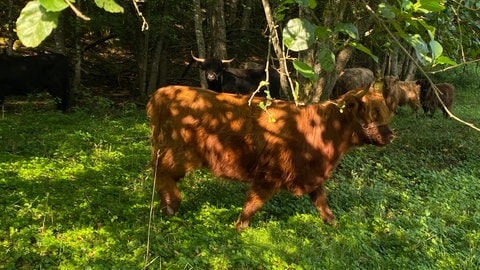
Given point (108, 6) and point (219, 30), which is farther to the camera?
point (219, 30)

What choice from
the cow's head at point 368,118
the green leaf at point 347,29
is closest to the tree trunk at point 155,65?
the cow's head at point 368,118

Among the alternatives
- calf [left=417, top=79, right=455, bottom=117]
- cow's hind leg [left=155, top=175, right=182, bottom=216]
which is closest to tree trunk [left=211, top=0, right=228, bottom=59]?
calf [left=417, top=79, right=455, bottom=117]

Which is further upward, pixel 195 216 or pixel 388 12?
pixel 388 12

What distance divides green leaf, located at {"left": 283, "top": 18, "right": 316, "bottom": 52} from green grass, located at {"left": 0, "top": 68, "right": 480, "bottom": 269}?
290 centimetres

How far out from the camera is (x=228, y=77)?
1216cm

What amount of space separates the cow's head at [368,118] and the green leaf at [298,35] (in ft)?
12.7

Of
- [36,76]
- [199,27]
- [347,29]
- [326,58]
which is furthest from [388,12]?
[36,76]

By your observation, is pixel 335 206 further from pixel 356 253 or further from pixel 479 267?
pixel 479 267

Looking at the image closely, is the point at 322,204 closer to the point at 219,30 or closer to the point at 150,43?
the point at 219,30

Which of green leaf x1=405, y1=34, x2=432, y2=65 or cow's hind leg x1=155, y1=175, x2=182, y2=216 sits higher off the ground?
green leaf x1=405, y1=34, x2=432, y2=65

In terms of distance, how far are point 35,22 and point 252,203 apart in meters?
4.22

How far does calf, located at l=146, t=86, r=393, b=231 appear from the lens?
4.88 meters

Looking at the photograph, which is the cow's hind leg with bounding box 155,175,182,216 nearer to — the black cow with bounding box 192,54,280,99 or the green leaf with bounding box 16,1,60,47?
the green leaf with bounding box 16,1,60,47

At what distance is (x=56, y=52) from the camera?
1181 centimetres
